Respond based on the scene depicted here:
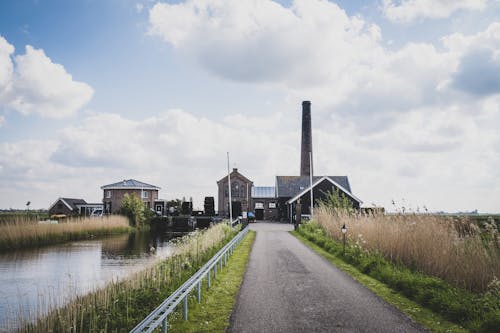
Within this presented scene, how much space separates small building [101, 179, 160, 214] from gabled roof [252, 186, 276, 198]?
18.7 m

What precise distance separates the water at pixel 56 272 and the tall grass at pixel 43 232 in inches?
55.6

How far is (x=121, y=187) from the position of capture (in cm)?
6266

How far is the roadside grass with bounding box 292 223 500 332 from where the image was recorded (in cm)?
681

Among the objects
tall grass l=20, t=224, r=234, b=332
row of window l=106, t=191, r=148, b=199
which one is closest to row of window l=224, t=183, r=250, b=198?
row of window l=106, t=191, r=148, b=199

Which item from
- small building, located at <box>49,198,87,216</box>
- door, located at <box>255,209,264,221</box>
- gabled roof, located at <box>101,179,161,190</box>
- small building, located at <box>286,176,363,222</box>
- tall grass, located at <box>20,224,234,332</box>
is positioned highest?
gabled roof, located at <box>101,179,161,190</box>

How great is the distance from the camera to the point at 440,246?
1047cm

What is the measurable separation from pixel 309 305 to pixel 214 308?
211 cm

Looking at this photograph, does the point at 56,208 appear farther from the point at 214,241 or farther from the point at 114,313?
the point at 114,313

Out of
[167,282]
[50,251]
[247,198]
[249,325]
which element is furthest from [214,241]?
[247,198]

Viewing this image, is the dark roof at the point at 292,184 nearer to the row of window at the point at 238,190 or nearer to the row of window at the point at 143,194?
the row of window at the point at 238,190

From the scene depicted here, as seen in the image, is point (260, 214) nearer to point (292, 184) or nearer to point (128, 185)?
point (292, 184)

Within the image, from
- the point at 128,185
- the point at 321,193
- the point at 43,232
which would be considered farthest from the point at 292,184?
the point at 43,232

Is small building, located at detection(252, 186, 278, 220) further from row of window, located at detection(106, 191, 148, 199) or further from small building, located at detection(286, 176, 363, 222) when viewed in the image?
row of window, located at detection(106, 191, 148, 199)

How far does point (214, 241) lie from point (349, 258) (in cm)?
783
